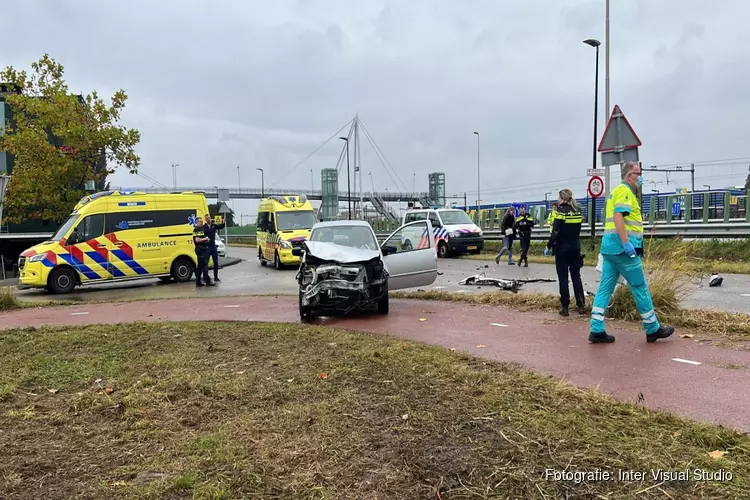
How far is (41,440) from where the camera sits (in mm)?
3574

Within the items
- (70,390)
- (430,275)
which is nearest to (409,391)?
(70,390)

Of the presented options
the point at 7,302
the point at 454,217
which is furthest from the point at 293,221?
the point at 7,302

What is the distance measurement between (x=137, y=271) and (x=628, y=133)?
1310 centimetres

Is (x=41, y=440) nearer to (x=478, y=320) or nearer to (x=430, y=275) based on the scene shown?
(x=478, y=320)

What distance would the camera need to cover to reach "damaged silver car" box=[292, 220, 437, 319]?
8195 millimetres

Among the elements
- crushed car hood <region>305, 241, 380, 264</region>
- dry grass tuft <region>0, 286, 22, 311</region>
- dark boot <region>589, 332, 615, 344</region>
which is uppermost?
crushed car hood <region>305, 241, 380, 264</region>

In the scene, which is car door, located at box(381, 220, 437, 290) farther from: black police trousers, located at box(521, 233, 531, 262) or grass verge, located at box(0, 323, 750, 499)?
black police trousers, located at box(521, 233, 531, 262)

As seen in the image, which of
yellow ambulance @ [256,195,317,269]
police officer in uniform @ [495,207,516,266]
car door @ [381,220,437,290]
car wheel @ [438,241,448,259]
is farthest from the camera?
car wheel @ [438,241,448,259]

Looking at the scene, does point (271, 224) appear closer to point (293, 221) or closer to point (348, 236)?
point (293, 221)

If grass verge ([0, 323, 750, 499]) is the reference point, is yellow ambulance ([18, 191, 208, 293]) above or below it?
above

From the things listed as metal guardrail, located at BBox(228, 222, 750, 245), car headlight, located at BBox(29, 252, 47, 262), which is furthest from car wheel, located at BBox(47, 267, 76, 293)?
metal guardrail, located at BBox(228, 222, 750, 245)

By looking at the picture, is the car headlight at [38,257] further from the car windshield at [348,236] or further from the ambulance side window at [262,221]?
the car windshield at [348,236]

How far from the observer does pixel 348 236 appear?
9250 mm

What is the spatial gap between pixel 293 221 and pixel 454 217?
21.3ft
